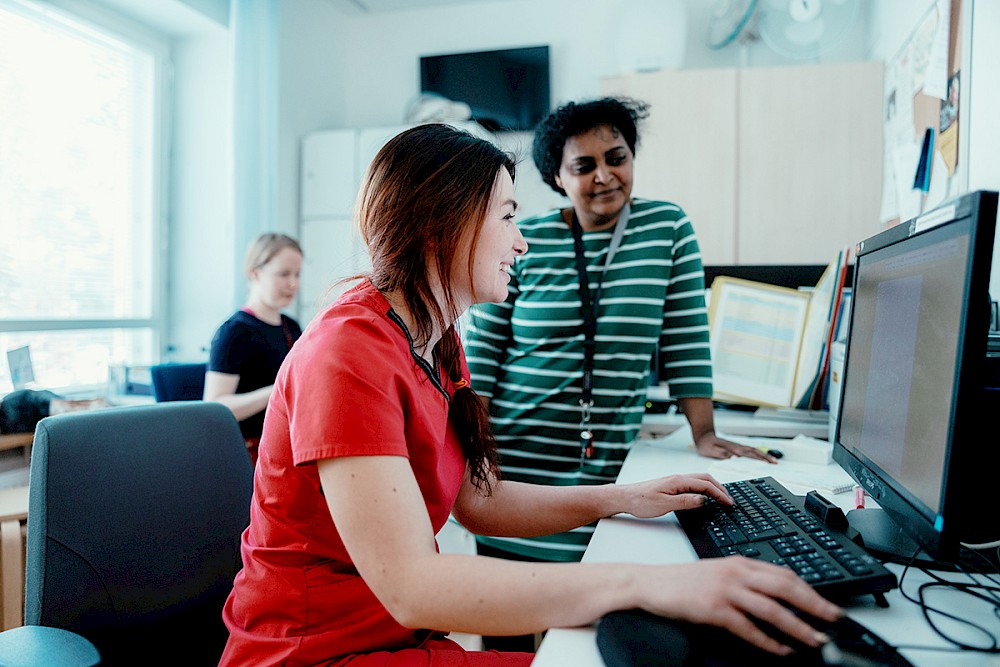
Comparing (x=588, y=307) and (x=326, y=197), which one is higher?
(x=326, y=197)


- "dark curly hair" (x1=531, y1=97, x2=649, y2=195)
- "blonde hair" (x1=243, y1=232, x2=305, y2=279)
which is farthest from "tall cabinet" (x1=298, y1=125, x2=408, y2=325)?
"dark curly hair" (x1=531, y1=97, x2=649, y2=195)

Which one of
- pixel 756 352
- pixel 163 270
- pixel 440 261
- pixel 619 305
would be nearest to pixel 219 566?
pixel 440 261

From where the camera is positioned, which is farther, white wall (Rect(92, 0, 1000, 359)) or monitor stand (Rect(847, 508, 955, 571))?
white wall (Rect(92, 0, 1000, 359))

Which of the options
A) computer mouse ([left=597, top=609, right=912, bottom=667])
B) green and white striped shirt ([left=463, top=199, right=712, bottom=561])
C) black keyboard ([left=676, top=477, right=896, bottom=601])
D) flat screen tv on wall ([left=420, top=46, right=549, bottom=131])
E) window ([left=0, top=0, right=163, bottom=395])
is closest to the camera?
computer mouse ([left=597, top=609, right=912, bottom=667])

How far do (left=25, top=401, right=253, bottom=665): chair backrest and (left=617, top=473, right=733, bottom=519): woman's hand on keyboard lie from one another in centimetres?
62

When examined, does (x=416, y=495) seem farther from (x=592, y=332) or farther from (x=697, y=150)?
(x=697, y=150)

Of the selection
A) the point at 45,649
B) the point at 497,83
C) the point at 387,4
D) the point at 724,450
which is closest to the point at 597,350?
the point at 724,450

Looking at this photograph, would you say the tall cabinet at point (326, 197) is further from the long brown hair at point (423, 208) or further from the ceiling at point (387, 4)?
the long brown hair at point (423, 208)

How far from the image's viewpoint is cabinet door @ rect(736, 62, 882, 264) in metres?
2.77

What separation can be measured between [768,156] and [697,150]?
281 mm

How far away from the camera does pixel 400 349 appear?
80 cm

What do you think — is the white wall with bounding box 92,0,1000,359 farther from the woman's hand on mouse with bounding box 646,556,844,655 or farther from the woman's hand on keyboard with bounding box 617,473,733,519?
the woman's hand on mouse with bounding box 646,556,844,655

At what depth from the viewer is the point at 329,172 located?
11.7 ft

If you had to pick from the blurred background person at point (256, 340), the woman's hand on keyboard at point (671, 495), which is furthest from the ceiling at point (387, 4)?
the woman's hand on keyboard at point (671, 495)
